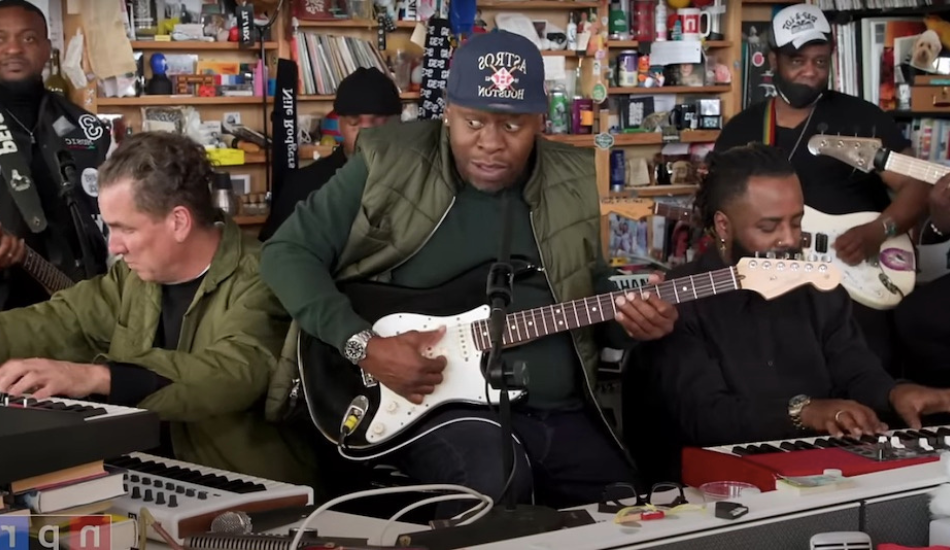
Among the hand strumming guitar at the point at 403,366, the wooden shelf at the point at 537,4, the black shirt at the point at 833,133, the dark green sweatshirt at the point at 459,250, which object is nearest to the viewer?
the hand strumming guitar at the point at 403,366

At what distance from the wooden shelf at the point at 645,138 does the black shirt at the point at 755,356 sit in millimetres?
3151

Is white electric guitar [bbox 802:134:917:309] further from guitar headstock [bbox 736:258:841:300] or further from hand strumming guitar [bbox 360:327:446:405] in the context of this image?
hand strumming guitar [bbox 360:327:446:405]

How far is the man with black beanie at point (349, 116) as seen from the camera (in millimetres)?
4840

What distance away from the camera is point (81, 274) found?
388cm

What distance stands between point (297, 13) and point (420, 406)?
3.10m

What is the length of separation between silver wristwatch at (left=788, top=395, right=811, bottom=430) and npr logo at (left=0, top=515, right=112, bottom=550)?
150 cm

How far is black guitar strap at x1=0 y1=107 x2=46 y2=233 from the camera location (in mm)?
3898

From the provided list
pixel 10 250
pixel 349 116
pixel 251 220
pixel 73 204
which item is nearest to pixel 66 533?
Result: pixel 10 250

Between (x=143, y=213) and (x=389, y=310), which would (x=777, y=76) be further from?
(x=143, y=213)

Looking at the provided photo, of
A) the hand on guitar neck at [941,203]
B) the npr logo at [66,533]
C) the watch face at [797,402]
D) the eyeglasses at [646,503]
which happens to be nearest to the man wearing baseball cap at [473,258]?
the watch face at [797,402]

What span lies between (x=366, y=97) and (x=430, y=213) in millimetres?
2111

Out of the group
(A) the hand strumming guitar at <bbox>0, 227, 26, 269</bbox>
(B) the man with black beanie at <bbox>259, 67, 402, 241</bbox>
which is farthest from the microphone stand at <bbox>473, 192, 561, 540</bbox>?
(B) the man with black beanie at <bbox>259, 67, 402, 241</bbox>

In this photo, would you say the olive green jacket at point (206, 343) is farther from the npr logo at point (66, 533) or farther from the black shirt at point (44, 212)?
the black shirt at point (44, 212)

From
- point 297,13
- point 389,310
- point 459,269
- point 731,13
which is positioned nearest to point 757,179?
point 459,269
